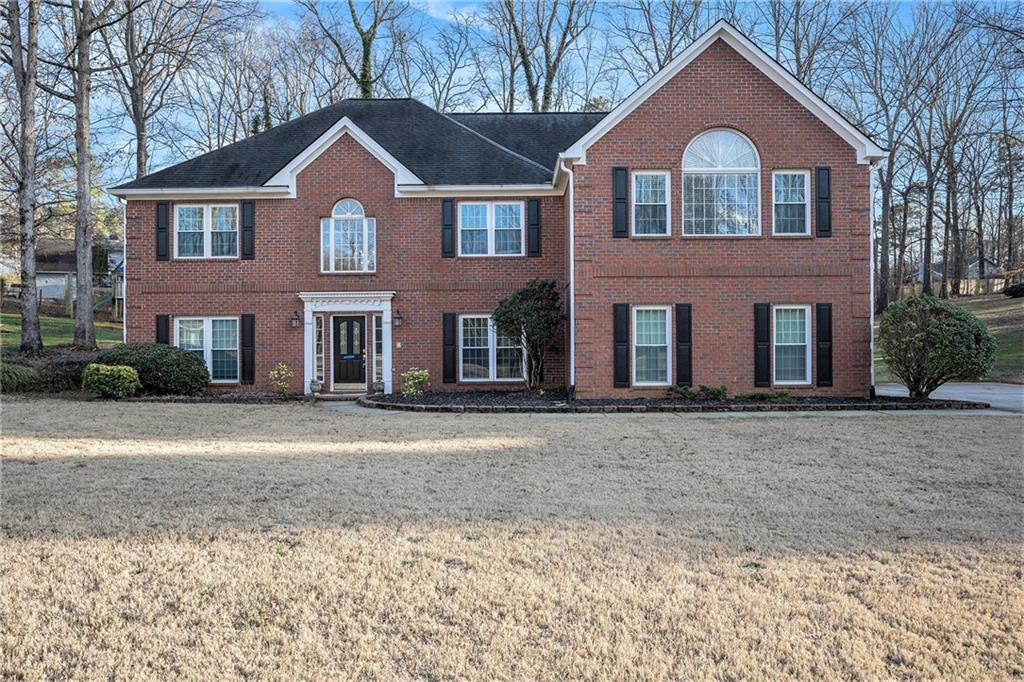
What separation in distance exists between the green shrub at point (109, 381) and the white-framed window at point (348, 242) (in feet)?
16.8

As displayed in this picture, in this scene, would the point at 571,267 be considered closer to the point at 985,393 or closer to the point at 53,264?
the point at 985,393

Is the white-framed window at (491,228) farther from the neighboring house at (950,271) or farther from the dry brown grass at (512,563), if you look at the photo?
the neighboring house at (950,271)

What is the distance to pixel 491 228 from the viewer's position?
1873 centimetres

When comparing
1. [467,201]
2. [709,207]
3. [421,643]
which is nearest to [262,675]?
[421,643]

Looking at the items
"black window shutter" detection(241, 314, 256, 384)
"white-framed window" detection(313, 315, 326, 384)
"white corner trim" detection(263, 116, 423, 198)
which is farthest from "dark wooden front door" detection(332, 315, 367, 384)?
"white corner trim" detection(263, 116, 423, 198)

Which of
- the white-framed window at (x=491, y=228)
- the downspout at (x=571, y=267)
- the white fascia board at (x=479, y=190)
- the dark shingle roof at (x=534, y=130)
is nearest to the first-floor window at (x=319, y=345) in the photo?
the white fascia board at (x=479, y=190)

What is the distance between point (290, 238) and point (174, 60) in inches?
563

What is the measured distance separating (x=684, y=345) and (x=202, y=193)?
12145 mm

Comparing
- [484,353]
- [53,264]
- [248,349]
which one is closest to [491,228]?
[484,353]

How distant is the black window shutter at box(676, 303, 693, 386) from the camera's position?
16.1 metres

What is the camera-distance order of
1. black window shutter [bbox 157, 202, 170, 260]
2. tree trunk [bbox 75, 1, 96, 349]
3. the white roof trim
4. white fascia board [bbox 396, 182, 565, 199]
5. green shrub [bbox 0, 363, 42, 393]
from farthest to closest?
tree trunk [bbox 75, 1, 96, 349] < black window shutter [bbox 157, 202, 170, 260] < white fascia board [bbox 396, 182, 565, 199] < green shrub [bbox 0, 363, 42, 393] < the white roof trim

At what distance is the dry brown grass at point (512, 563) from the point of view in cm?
366

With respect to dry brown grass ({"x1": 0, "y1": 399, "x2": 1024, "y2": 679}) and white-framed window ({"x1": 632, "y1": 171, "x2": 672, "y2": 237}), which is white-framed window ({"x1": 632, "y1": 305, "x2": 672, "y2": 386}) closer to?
white-framed window ({"x1": 632, "y1": 171, "x2": 672, "y2": 237})

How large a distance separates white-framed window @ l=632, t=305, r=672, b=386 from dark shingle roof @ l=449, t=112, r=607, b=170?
6.85 metres
